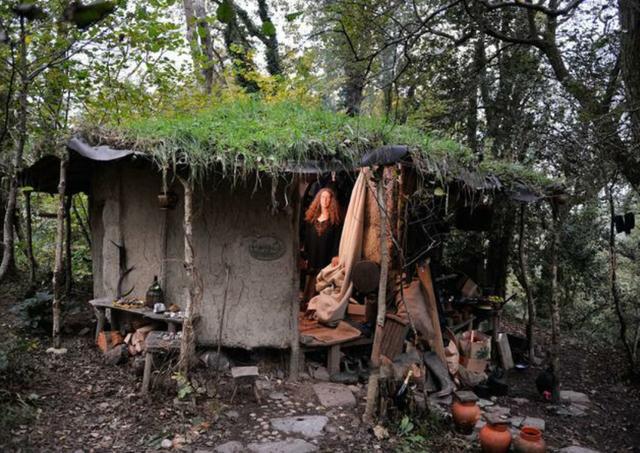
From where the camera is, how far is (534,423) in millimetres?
4824

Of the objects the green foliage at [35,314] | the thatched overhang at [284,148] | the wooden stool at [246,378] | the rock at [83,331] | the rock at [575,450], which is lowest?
the rock at [575,450]

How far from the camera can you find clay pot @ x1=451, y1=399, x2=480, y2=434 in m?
4.36

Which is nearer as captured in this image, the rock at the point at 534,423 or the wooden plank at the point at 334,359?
the rock at the point at 534,423

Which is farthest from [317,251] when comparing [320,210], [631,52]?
[631,52]

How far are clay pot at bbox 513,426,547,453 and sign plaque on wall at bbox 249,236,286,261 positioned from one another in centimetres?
309

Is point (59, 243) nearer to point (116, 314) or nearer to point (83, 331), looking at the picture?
point (116, 314)

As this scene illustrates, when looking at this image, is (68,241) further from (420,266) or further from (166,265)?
(420,266)

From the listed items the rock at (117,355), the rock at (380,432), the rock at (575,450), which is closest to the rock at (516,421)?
the rock at (575,450)

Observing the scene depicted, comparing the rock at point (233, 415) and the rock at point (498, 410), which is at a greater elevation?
the rock at point (233, 415)

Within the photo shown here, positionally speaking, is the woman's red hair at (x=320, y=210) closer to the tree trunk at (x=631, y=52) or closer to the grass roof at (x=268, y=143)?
the grass roof at (x=268, y=143)

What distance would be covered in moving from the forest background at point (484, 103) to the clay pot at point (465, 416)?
7.01 feet

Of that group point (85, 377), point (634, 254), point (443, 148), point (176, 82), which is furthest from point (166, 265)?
point (634, 254)

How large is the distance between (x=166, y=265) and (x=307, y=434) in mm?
2754

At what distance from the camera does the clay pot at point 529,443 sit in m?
3.94
